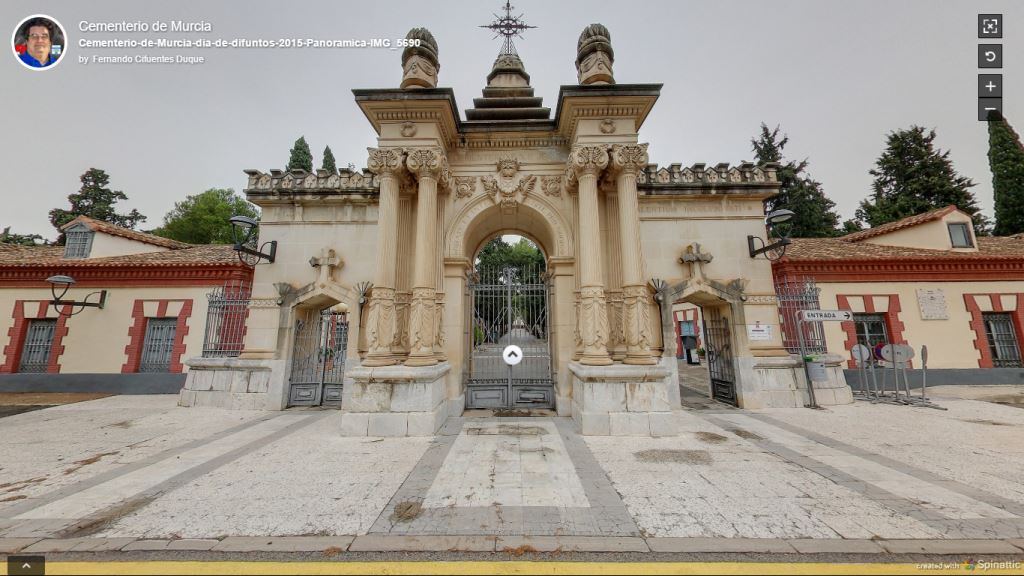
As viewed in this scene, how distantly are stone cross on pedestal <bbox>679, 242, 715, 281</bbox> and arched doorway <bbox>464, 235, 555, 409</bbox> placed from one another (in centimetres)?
416

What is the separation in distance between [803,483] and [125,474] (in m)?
9.11

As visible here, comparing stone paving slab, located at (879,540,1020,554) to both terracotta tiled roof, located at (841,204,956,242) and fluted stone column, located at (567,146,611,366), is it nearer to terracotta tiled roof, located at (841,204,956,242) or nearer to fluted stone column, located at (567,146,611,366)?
fluted stone column, located at (567,146,611,366)

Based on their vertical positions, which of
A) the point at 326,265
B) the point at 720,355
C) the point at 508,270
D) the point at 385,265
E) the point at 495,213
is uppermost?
the point at 495,213

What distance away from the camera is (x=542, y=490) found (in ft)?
13.1

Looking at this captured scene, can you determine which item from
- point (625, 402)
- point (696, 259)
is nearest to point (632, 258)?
point (625, 402)

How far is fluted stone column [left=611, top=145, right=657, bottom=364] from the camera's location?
7.05m

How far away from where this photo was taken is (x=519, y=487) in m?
4.09

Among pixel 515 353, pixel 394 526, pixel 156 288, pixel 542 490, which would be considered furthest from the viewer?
pixel 156 288

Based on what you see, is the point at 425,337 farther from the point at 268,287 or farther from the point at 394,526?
the point at 268,287

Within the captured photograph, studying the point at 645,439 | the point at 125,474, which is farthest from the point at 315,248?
the point at 645,439

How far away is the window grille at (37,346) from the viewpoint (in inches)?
500

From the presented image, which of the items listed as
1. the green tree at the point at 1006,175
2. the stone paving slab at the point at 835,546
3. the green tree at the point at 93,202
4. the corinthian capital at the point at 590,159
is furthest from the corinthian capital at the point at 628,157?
the green tree at the point at 93,202

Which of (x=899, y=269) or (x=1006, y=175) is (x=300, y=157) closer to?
(x=899, y=269)

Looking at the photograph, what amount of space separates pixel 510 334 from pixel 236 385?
25.6 feet
